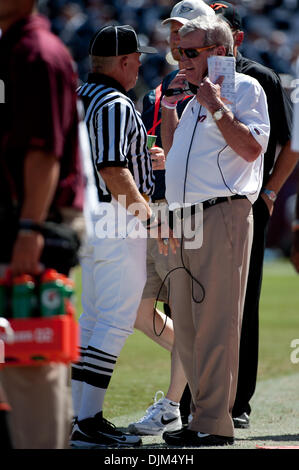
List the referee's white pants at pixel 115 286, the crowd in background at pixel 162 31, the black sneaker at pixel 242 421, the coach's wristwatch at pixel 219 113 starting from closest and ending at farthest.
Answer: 1. the coach's wristwatch at pixel 219 113
2. the referee's white pants at pixel 115 286
3. the black sneaker at pixel 242 421
4. the crowd in background at pixel 162 31

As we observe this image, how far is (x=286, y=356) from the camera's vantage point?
8.69 m

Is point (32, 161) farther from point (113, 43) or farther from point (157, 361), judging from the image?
point (157, 361)

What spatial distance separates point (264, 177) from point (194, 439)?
1916 millimetres

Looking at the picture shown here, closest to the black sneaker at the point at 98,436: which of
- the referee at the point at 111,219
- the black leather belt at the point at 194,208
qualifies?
the referee at the point at 111,219

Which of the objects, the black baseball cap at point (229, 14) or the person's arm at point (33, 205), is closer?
the person's arm at point (33, 205)

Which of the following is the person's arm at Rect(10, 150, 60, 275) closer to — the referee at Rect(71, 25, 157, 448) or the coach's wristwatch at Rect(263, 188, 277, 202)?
the referee at Rect(71, 25, 157, 448)

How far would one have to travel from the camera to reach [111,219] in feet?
16.9

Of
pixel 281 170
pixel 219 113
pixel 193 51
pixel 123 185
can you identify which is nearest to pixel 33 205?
pixel 123 185

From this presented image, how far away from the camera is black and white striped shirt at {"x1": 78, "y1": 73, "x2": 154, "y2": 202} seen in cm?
494

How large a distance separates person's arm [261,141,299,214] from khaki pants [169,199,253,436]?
952mm

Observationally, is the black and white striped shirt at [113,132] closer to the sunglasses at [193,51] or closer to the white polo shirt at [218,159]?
the white polo shirt at [218,159]

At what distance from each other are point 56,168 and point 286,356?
5.80 meters

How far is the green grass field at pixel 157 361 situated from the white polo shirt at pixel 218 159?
6.29 ft

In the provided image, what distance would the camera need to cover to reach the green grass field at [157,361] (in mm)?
6637
